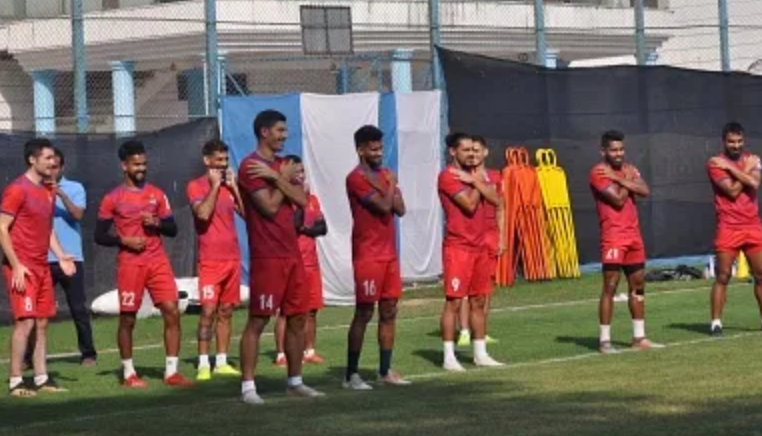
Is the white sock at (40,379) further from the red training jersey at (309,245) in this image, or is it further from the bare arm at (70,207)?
the red training jersey at (309,245)

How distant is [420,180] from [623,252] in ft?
29.0

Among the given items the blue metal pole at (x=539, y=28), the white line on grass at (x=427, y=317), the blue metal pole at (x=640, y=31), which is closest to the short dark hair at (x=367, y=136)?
the white line on grass at (x=427, y=317)

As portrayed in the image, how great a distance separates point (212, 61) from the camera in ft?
78.0

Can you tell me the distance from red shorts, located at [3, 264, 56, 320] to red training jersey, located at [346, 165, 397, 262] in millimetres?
2499

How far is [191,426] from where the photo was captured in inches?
500

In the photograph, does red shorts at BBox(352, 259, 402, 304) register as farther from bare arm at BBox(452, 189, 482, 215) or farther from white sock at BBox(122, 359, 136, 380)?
white sock at BBox(122, 359, 136, 380)

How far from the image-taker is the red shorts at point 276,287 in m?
14.0

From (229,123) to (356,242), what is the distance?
29.8 feet

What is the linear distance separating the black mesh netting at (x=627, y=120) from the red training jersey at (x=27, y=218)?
1095cm

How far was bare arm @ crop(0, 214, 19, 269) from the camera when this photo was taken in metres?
15.3

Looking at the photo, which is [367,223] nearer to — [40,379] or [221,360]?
[221,360]

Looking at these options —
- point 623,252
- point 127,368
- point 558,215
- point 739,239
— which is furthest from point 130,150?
point 558,215

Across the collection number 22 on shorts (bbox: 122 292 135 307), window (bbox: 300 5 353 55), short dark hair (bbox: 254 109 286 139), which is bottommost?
number 22 on shorts (bbox: 122 292 135 307)

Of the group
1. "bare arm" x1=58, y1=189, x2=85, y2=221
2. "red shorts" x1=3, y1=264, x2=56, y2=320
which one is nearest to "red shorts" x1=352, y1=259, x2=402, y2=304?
"red shorts" x1=3, y1=264, x2=56, y2=320
